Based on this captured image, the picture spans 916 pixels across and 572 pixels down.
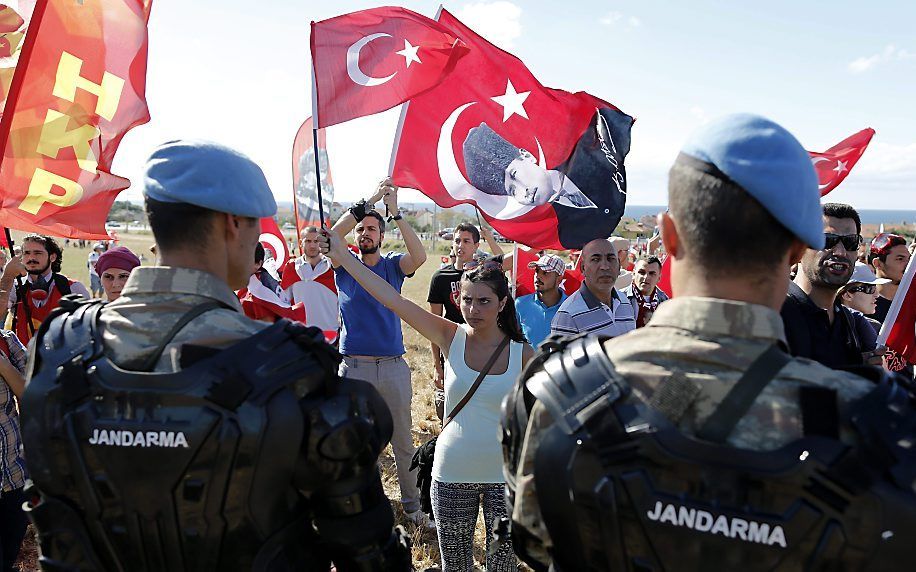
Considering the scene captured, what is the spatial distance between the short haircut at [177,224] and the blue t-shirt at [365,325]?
3669 millimetres

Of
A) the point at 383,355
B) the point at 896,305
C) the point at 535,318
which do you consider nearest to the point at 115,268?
the point at 383,355

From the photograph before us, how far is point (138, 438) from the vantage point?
62.7 inches

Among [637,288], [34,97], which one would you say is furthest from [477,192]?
[34,97]

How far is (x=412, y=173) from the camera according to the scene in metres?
4.88

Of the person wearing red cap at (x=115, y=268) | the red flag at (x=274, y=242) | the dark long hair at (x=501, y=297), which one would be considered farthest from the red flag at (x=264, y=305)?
the red flag at (x=274, y=242)

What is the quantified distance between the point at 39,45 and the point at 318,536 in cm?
355

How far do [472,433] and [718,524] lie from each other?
2.30 m

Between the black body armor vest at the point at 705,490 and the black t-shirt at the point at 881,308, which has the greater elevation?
the black body armor vest at the point at 705,490

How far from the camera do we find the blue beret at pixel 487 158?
16.8 feet

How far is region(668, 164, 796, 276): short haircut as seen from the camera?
1339 millimetres

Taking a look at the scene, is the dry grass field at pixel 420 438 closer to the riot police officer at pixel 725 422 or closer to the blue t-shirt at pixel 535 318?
the riot police officer at pixel 725 422

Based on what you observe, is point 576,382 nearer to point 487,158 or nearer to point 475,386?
point 475,386

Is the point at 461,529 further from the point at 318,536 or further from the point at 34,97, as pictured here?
the point at 34,97

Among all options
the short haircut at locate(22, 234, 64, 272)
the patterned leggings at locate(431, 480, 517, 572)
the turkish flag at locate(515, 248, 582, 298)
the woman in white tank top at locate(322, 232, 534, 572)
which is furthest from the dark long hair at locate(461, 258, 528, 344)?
the short haircut at locate(22, 234, 64, 272)
